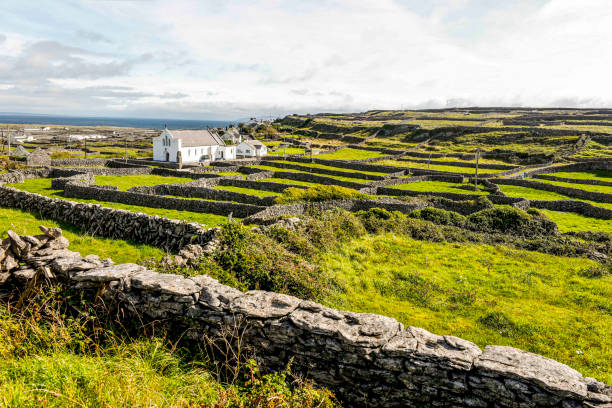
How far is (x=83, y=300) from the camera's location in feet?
22.7

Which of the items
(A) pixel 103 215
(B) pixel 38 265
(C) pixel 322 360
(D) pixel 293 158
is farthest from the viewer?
(D) pixel 293 158

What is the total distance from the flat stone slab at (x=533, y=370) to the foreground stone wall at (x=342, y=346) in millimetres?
14

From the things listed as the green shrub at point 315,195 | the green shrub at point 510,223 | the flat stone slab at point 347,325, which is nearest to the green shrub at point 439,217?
the green shrub at point 510,223

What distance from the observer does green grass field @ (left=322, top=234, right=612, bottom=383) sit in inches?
406

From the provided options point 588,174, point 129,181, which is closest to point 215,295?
point 129,181

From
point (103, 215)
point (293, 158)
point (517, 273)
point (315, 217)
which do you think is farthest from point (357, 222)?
point (293, 158)

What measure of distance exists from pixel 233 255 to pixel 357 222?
12.3 meters

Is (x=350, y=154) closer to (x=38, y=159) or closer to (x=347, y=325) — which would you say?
(x=38, y=159)

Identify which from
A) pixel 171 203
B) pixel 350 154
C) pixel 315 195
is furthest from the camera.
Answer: pixel 350 154

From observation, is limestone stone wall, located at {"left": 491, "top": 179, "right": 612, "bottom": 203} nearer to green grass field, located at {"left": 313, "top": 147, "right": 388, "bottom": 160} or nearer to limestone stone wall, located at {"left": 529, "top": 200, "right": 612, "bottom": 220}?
limestone stone wall, located at {"left": 529, "top": 200, "right": 612, "bottom": 220}

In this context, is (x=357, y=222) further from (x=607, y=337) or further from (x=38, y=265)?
(x=38, y=265)

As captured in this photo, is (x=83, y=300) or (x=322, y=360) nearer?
(x=322, y=360)

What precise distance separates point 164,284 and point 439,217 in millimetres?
23454

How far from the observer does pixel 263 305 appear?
6.72m
